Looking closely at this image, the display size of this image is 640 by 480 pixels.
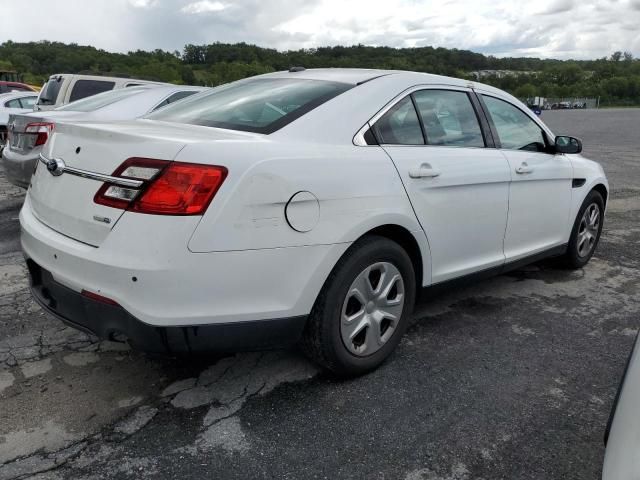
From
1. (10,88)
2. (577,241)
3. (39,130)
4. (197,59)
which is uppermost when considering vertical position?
(197,59)

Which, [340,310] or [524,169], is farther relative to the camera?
[524,169]

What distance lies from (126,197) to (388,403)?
4.84ft

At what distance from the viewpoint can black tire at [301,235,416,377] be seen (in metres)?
2.59

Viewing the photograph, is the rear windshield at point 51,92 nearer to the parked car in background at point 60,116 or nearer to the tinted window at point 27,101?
the parked car in background at point 60,116

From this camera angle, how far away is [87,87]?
383 inches

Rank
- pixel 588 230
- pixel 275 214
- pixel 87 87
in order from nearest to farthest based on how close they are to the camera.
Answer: pixel 275 214 → pixel 588 230 → pixel 87 87

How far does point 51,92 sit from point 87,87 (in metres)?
0.59

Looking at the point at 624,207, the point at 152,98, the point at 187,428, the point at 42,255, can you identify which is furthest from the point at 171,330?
the point at 624,207

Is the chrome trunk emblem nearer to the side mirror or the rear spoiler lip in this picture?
the rear spoiler lip

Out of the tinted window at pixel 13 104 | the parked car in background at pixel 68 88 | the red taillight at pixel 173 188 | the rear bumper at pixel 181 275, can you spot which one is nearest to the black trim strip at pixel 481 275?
the rear bumper at pixel 181 275

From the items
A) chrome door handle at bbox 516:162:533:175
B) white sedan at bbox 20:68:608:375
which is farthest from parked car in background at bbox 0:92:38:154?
chrome door handle at bbox 516:162:533:175

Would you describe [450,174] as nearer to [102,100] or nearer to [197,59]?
[102,100]

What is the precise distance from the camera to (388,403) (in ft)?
8.73

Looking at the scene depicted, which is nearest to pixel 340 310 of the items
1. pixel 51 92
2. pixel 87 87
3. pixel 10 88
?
pixel 87 87
